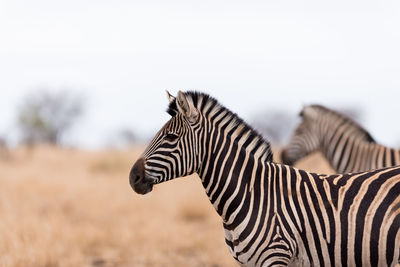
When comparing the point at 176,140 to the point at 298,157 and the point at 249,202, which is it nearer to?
the point at 249,202

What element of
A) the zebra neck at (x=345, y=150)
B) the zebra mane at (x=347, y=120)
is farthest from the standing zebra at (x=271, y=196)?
the zebra mane at (x=347, y=120)

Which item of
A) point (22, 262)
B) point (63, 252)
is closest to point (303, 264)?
point (22, 262)

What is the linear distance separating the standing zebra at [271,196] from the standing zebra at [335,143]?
439cm

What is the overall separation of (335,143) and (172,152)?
5745mm

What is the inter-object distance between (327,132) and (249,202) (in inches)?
219

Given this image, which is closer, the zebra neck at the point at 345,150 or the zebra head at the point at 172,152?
the zebra head at the point at 172,152

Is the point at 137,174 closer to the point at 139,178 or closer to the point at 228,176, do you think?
the point at 139,178

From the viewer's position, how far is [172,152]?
183 inches

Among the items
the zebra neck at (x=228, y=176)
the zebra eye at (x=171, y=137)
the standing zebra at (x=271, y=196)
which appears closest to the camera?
the standing zebra at (x=271, y=196)

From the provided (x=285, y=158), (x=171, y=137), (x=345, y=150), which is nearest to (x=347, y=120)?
(x=345, y=150)

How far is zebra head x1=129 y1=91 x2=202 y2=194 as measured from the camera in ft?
15.2

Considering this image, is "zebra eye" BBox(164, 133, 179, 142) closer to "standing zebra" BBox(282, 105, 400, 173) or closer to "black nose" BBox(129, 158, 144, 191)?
"black nose" BBox(129, 158, 144, 191)

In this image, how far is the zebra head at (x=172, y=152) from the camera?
4625 mm

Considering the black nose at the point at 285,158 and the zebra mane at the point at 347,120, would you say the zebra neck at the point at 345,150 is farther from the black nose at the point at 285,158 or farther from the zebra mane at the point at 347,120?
the black nose at the point at 285,158
